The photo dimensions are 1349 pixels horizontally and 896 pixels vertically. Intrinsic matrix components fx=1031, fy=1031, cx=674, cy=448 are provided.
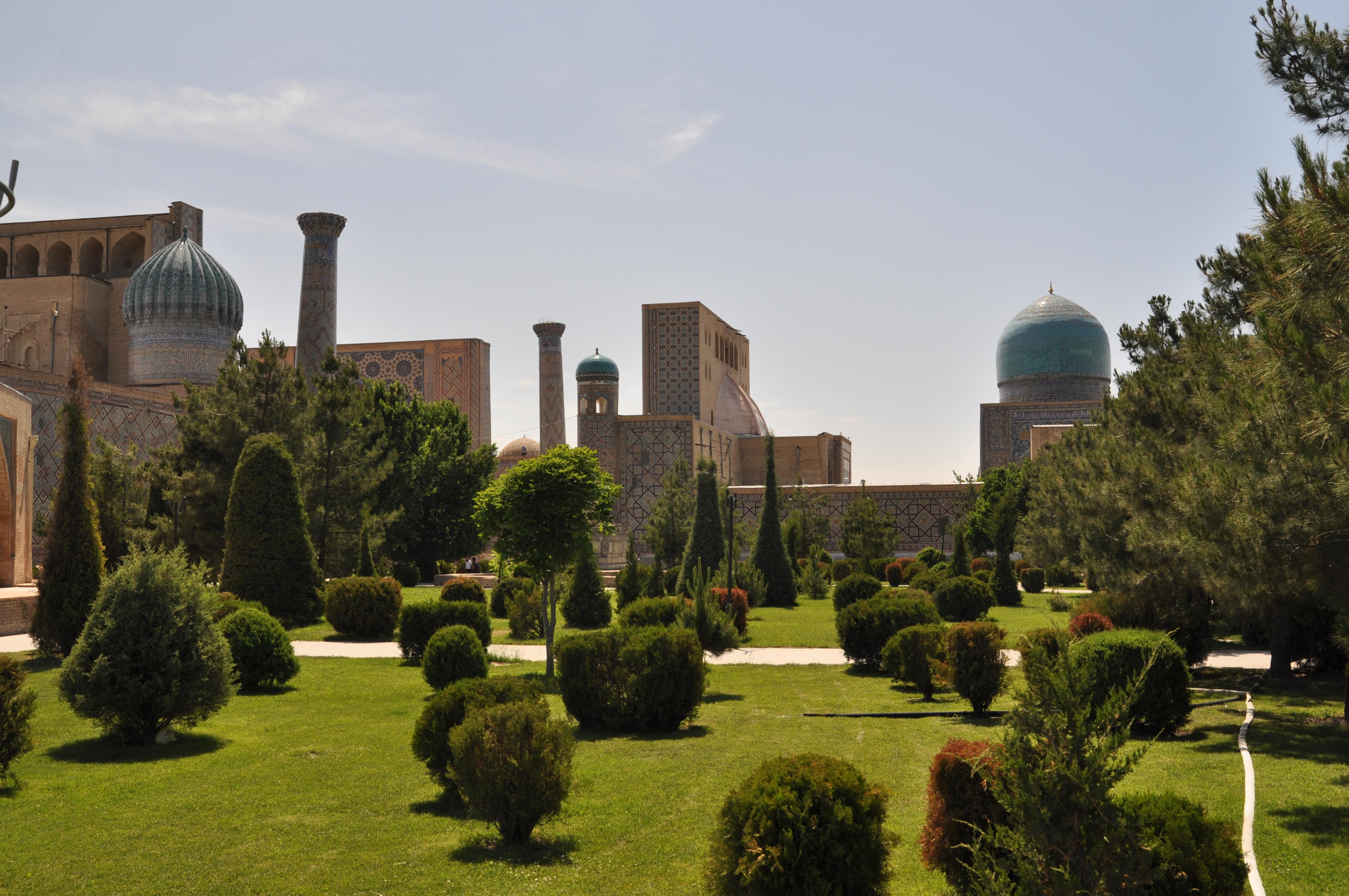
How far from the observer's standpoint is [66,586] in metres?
12.0

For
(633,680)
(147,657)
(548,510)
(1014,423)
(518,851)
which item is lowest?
(518,851)

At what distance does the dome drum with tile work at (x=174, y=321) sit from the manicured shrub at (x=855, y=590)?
26.1m

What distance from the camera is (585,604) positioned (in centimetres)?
1725

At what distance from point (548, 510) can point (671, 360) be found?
117ft

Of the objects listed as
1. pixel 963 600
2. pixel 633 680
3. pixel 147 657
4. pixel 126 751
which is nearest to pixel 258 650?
pixel 126 751

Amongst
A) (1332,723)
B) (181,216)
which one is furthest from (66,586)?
(181,216)

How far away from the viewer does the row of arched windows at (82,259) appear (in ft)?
130

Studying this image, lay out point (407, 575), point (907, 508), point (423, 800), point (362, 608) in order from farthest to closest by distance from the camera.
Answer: point (907, 508) < point (407, 575) < point (362, 608) < point (423, 800)

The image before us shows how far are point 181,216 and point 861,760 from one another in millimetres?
39816

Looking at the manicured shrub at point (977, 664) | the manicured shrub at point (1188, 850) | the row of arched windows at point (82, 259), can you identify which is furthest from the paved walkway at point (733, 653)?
the row of arched windows at point (82, 259)

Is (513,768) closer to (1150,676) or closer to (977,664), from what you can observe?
(1150,676)

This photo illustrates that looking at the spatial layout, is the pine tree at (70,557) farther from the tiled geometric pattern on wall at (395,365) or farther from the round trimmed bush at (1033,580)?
the tiled geometric pattern on wall at (395,365)

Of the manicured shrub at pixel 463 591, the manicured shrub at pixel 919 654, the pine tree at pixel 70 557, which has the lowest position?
the manicured shrub at pixel 919 654

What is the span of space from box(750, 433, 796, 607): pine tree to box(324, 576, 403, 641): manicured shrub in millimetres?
8799
